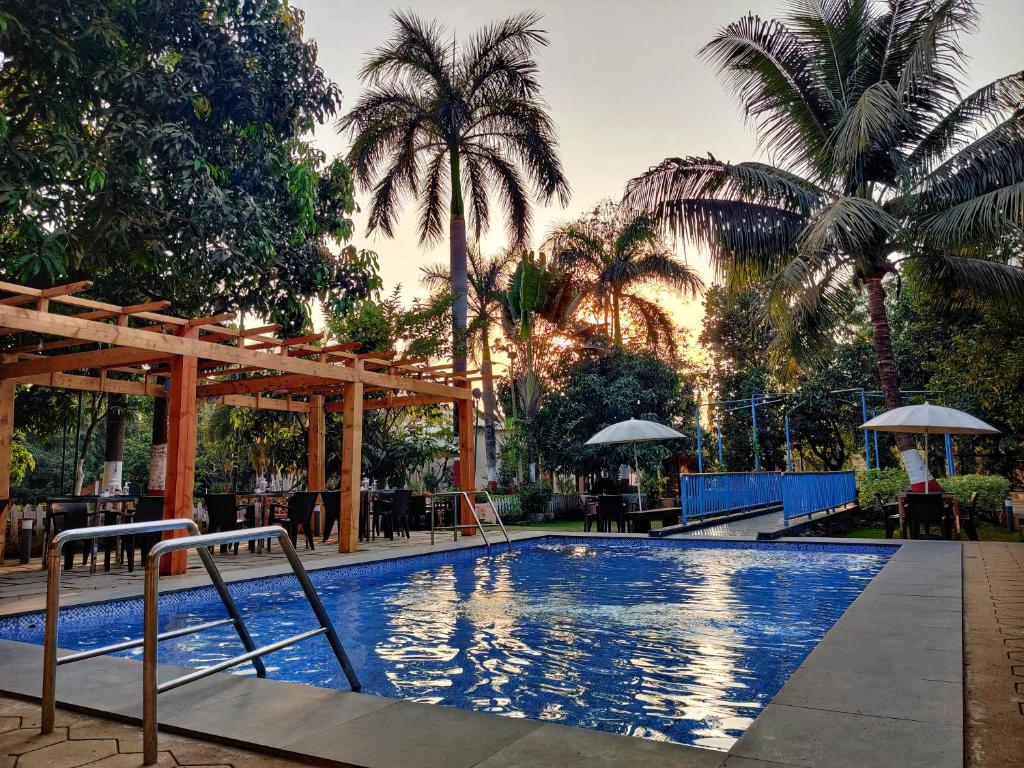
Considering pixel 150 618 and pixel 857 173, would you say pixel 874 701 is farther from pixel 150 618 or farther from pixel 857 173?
pixel 857 173

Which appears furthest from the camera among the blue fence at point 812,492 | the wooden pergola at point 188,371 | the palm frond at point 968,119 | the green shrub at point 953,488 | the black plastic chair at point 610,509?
the green shrub at point 953,488

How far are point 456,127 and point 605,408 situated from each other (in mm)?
8654

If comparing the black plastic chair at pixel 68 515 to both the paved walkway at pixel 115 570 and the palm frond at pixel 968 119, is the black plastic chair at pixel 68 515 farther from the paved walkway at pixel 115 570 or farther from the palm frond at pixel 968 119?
the palm frond at pixel 968 119

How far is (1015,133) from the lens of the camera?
40.8 feet

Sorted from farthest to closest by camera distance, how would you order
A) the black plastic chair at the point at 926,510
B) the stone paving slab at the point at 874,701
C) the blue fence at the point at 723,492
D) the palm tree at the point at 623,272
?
the palm tree at the point at 623,272
the blue fence at the point at 723,492
the black plastic chair at the point at 926,510
the stone paving slab at the point at 874,701

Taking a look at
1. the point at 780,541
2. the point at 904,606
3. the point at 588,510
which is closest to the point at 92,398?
the point at 588,510

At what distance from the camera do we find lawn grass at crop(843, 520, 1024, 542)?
11.8 metres

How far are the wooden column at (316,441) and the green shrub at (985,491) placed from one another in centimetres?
1246

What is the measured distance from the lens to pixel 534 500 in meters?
19.8

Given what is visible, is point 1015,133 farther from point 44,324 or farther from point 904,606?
point 44,324

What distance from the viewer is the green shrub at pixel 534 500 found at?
64.5 feet

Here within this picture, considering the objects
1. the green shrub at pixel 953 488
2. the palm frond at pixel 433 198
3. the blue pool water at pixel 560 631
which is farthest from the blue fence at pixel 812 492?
the palm frond at pixel 433 198

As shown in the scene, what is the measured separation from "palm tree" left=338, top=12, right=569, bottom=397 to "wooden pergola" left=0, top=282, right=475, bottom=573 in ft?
14.2

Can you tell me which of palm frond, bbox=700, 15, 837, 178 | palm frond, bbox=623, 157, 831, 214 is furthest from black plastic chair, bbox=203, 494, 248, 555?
palm frond, bbox=700, 15, 837, 178
